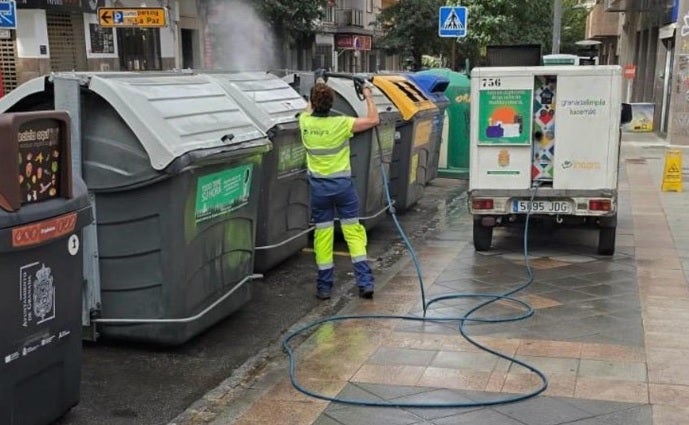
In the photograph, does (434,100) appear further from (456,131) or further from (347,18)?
(347,18)

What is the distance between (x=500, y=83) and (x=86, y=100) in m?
4.09

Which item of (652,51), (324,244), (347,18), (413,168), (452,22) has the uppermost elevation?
(347,18)

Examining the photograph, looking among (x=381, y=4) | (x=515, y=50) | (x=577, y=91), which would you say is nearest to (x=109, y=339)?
(x=577, y=91)

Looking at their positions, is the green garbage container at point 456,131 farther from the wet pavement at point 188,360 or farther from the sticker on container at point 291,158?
the wet pavement at point 188,360

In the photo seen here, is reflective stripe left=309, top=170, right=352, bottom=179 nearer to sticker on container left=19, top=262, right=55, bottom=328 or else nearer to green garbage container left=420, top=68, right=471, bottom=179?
sticker on container left=19, top=262, right=55, bottom=328

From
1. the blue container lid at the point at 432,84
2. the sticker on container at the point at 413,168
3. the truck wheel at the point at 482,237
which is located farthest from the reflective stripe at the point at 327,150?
the blue container lid at the point at 432,84

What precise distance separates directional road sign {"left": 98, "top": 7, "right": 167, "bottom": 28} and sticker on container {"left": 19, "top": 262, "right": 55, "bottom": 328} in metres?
12.4

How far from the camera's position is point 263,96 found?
6.87 m

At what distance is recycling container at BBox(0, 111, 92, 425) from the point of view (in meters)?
3.28

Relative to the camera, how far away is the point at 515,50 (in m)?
10.8

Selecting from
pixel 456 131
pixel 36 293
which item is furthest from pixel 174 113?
pixel 456 131

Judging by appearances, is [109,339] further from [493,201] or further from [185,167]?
[493,201]

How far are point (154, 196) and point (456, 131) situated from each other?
9188 millimetres

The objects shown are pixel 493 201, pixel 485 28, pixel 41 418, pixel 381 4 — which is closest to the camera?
pixel 41 418
